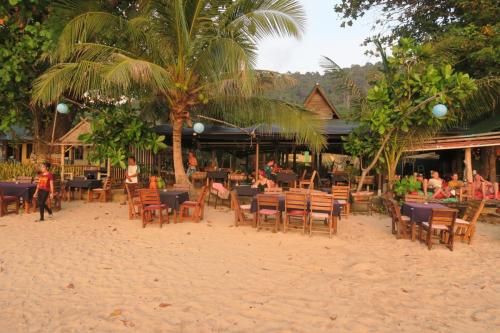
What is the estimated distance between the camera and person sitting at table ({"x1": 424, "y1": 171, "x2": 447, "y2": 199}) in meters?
10.3

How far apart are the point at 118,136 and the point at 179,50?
3.77m

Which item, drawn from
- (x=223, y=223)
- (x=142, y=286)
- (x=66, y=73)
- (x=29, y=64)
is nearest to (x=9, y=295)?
(x=142, y=286)

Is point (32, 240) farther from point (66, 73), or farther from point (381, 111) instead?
point (381, 111)

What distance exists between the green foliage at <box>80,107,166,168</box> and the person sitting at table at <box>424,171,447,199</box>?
7.85 metres

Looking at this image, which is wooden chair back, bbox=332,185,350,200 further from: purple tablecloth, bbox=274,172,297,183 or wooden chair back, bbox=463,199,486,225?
purple tablecloth, bbox=274,172,297,183

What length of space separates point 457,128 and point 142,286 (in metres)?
13.0

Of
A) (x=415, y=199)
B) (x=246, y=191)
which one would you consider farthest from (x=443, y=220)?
(x=246, y=191)

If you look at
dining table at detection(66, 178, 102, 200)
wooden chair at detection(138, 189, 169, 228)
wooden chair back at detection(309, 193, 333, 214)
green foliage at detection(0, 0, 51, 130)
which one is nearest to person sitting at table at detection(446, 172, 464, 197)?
wooden chair back at detection(309, 193, 333, 214)

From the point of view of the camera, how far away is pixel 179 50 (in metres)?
9.66

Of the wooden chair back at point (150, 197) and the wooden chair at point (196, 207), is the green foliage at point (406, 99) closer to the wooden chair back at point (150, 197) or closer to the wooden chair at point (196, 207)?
the wooden chair at point (196, 207)

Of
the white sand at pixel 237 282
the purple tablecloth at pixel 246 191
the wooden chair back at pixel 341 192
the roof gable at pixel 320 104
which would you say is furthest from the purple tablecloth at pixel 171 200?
the roof gable at pixel 320 104

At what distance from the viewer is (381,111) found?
10305 mm

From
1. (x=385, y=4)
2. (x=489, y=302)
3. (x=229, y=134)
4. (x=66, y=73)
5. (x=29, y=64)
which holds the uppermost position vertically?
(x=385, y=4)

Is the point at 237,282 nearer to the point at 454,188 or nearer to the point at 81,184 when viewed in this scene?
the point at 81,184
